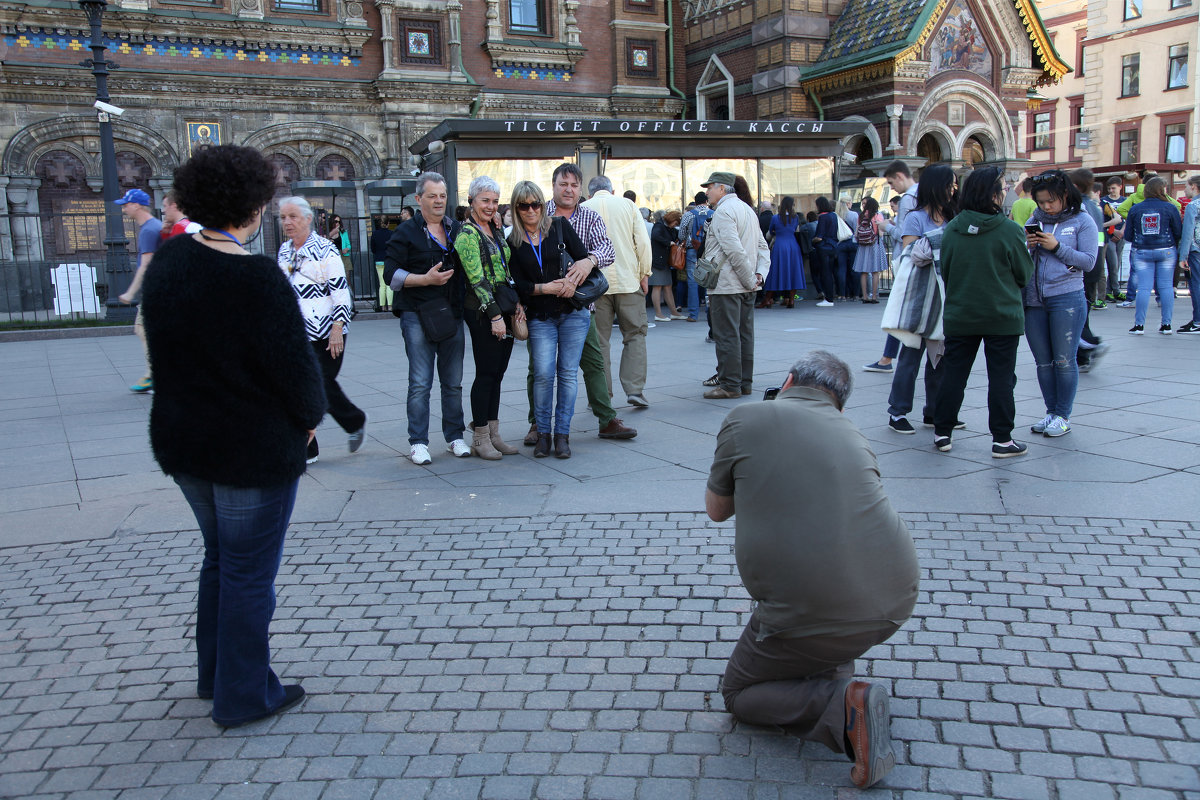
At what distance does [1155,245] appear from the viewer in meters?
11.5

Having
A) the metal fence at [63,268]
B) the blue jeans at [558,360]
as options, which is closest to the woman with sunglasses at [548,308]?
the blue jeans at [558,360]

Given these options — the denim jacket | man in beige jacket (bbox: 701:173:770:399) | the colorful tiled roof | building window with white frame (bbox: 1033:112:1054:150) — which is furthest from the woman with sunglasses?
building window with white frame (bbox: 1033:112:1054:150)

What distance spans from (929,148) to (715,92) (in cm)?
567

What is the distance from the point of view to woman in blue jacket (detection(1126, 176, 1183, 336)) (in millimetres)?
11305

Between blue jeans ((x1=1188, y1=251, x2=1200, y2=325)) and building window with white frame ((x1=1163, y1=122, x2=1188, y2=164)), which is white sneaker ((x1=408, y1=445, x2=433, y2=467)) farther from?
building window with white frame ((x1=1163, y1=122, x2=1188, y2=164))

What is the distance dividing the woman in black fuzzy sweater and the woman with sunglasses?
10.5ft

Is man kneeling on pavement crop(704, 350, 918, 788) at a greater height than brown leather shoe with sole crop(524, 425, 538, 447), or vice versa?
man kneeling on pavement crop(704, 350, 918, 788)

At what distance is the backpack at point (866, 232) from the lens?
16453mm

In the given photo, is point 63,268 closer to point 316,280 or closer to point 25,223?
point 25,223

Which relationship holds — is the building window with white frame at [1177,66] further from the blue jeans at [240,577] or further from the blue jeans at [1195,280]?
the blue jeans at [240,577]

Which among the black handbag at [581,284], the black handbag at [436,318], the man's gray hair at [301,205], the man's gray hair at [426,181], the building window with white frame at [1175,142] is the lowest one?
the black handbag at [436,318]

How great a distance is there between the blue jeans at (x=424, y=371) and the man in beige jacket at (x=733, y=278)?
2538mm

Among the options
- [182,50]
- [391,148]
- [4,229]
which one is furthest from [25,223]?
[391,148]

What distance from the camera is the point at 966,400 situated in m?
8.10
